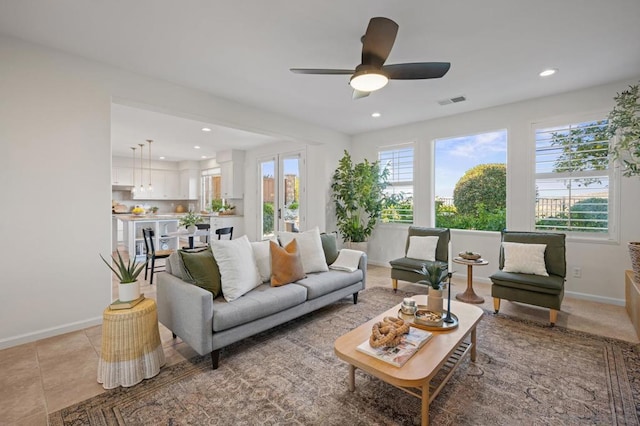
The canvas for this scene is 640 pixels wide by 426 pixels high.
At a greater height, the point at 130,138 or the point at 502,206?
the point at 130,138

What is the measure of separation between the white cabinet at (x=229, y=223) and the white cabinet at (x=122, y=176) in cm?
316

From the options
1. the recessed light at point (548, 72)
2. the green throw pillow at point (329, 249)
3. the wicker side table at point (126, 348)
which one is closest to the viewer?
the wicker side table at point (126, 348)

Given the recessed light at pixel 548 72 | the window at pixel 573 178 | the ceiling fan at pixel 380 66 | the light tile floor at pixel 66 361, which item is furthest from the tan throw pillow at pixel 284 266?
the window at pixel 573 178

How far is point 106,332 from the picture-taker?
2020 mm

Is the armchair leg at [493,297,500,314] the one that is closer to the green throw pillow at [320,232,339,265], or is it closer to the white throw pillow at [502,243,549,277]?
the white throw pillow at [502,243,549,277]

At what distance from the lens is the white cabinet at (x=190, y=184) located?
31.2ft

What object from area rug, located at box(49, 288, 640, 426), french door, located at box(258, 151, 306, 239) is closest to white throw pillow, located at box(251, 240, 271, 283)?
area rug, located at box(49, 288, 640, 426)

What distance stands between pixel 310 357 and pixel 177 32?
10.0 feet

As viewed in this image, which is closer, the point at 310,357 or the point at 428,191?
the point at 310,357

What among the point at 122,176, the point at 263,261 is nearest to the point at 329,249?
the point at 263,261

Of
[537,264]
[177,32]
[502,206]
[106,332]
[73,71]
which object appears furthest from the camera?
[502,206]

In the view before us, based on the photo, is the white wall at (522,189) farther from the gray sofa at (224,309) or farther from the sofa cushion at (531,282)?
the gray sofa at (224,309)

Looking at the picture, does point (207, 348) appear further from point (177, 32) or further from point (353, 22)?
point (353, 22)

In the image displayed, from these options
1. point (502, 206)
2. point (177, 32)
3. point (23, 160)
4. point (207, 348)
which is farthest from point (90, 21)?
point (502, 206)
